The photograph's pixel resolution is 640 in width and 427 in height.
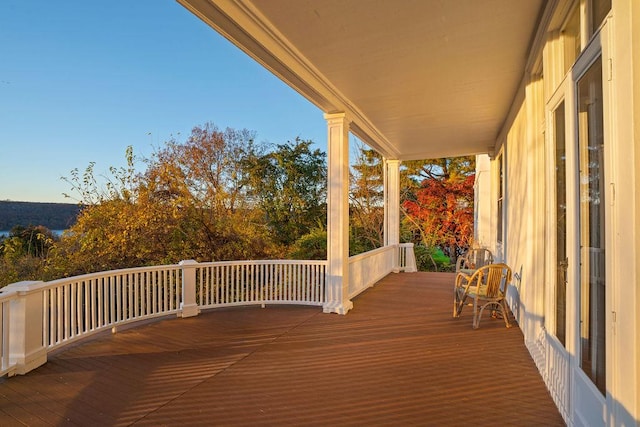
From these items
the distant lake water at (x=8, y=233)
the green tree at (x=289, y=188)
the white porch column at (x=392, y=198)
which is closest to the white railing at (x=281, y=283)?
the white porch column at (x=392, y=198)

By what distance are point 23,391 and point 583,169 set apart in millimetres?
4347

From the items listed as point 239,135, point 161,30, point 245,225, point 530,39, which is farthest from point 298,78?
point 239,135

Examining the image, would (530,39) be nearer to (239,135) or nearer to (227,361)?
(227,361)

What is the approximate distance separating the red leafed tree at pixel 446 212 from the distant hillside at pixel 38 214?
10380 millimetres

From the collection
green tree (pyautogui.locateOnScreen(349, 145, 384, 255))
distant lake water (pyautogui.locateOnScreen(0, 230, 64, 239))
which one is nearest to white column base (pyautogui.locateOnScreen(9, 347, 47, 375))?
distant lake water (pyautogui.locateOnScreen(0, 230, 64, 239))

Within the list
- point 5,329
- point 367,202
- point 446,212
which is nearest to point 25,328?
point 5,329

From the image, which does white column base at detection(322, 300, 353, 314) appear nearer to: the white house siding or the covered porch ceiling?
the white house siding

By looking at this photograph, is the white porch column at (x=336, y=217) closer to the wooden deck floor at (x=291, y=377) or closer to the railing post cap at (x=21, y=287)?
the wooden deck floor at (x=291, y=377)

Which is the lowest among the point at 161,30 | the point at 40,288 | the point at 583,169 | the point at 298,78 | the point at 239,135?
the point at 40,288

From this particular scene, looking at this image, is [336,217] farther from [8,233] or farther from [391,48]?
[8,233]

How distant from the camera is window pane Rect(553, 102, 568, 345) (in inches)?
89.2

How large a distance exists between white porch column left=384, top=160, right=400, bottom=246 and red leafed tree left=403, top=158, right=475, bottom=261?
13.7 ft

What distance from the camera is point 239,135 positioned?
1116cm

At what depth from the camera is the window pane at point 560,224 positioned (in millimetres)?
2266
